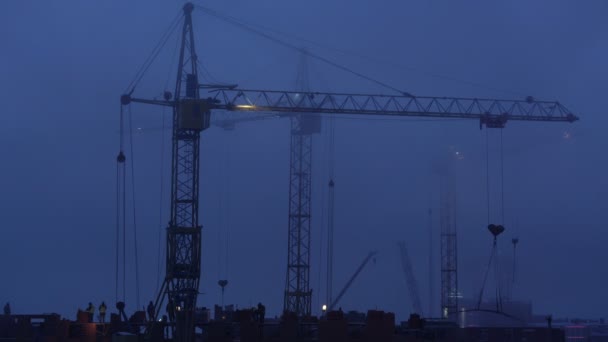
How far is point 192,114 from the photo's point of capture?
205 feet

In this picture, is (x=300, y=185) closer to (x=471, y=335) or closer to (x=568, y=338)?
(x=568, y=338)

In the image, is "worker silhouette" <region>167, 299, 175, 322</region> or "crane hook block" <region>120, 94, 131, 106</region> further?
"crane hook block" <region>120, 94, 131, 106</region>

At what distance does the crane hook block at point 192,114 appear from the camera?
204ft

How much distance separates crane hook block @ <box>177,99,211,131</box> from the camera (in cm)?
6209

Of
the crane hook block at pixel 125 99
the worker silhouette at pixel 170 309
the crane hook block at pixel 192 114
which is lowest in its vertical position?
the worker silhouette at pixel 170 309

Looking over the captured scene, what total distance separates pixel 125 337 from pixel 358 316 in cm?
3473

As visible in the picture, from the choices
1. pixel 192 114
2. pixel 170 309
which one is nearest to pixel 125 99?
pixel 192 114

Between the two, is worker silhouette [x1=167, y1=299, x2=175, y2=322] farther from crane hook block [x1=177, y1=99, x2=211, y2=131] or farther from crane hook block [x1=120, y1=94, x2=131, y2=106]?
crane hook block [x1=120, y1=94, x2=131, y2=106]

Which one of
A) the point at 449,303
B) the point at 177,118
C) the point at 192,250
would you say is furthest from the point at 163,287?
the point at 449,303

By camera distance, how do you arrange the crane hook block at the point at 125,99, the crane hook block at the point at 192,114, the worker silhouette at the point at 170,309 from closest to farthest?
1. the worker silhouette at the point at 170,309
2. the crane hook block at the point at 192,114
3. the crane hook block at the point at 125,99

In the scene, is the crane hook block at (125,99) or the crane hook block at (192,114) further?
the crane hook block at (125,99)

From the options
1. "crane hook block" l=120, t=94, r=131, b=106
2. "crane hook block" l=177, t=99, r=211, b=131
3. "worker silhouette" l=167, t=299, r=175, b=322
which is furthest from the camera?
"crane hook block" l=120, t=94, r=131, b=106

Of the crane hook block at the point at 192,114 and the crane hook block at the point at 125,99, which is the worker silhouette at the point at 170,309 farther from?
the crane hook block at the point at 125,99

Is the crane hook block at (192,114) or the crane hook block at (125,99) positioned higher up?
the crane hook block at (125,99)
